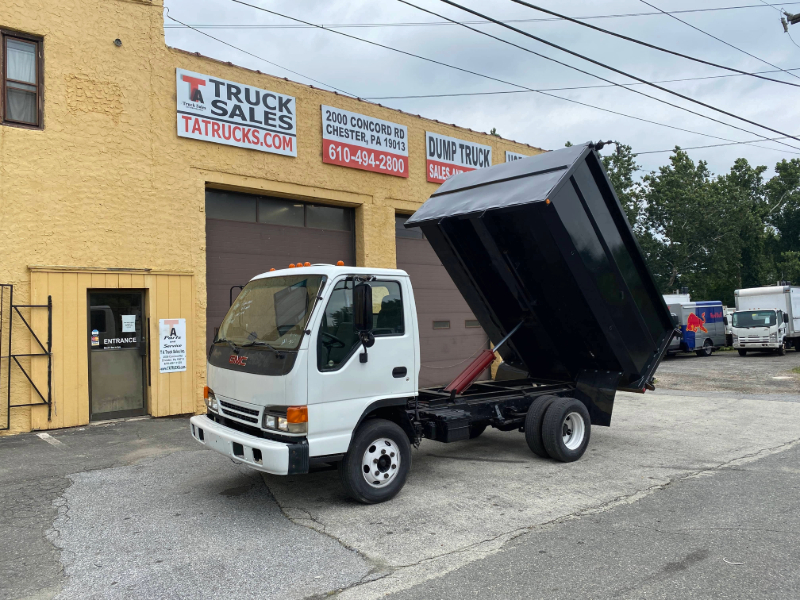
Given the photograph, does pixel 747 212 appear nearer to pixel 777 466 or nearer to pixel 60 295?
pixel 777 466

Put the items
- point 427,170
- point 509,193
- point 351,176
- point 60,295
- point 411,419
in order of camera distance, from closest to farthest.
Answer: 1. point 411,419
2. point 509,193
3. point 60,295
4. point 351,176
5. point 427,170

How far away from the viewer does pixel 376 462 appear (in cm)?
561

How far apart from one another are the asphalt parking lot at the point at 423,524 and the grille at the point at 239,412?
866 millimetres

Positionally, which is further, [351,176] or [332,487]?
[351,176]

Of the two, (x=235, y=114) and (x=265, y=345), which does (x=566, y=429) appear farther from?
(x=235, y=114)

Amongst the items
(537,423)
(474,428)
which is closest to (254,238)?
(474,428)

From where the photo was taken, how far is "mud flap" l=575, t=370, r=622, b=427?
25.0 ft

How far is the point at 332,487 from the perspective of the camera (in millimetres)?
6211

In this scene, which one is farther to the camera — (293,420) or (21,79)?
(21,79)

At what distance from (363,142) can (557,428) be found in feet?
27.4

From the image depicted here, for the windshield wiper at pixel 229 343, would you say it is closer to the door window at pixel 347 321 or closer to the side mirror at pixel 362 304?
the door window at pixel 347 321

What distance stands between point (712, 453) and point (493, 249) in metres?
3.85

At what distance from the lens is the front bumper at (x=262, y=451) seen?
4.87 meters

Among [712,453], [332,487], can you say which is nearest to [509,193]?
[332,487]
